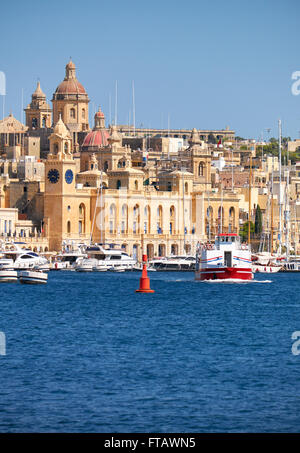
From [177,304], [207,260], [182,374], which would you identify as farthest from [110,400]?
[207,260]

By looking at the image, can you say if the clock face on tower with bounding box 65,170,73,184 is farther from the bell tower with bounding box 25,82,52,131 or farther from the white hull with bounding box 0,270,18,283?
the white hull with bounding box 0,270,18,283

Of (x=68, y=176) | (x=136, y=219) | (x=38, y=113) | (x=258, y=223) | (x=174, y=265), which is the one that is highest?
(x=38, y=113)

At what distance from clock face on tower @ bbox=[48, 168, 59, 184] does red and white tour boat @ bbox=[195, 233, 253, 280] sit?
174ft

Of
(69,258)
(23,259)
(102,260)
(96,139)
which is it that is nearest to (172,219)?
(96,139)

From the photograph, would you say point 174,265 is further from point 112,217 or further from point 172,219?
point 172,219

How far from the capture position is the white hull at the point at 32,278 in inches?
3386

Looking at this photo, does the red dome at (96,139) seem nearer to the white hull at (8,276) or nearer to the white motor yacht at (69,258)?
the white motor yacht at (69,258)

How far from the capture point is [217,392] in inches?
1368

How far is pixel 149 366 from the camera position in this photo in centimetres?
3956

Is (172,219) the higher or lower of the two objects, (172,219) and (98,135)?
the lower

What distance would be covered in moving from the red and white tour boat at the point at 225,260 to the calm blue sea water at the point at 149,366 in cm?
1320

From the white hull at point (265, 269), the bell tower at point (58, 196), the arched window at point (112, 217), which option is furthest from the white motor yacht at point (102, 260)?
the arched window at point (112, 217)

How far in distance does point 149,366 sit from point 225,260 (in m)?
44.9

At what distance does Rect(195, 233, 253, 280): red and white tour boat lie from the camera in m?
83.1
